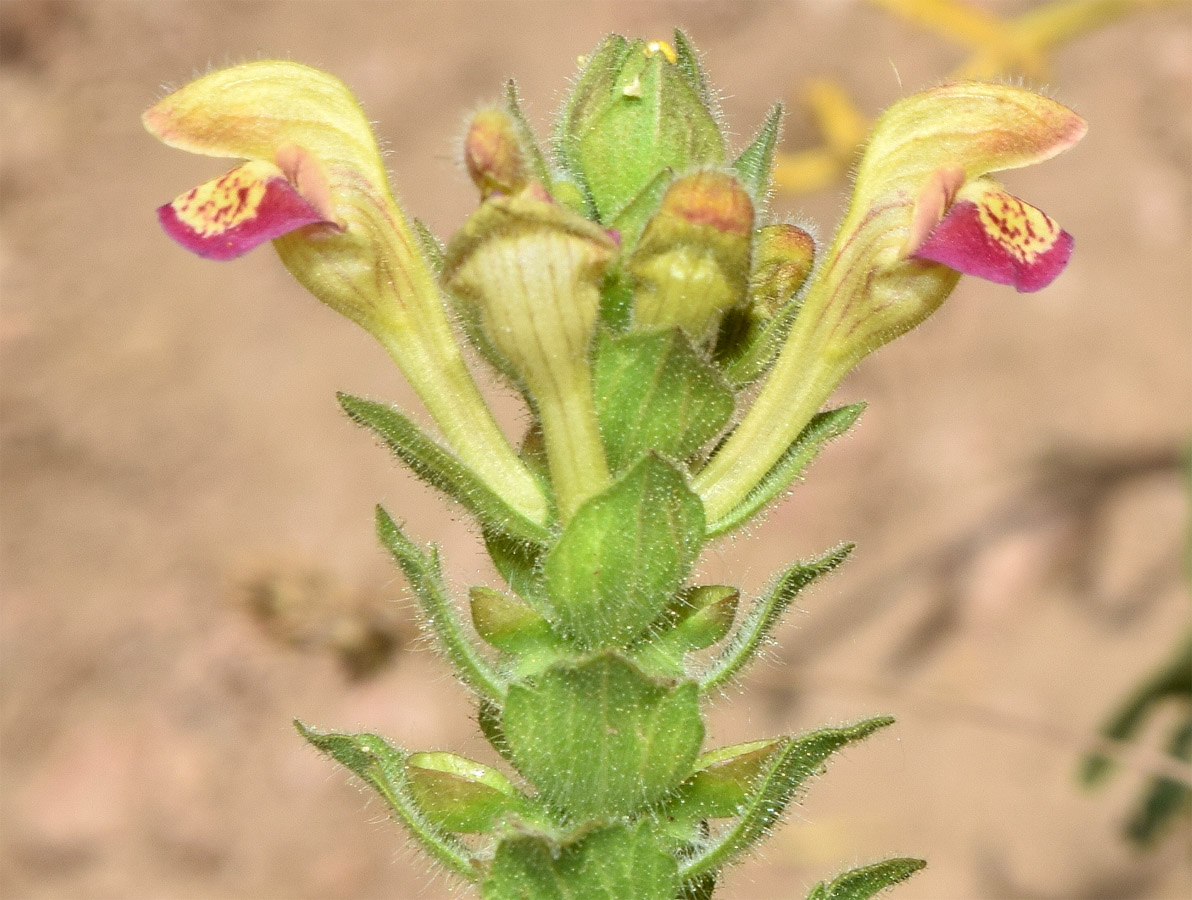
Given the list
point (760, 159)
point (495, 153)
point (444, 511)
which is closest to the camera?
point (495, 153)

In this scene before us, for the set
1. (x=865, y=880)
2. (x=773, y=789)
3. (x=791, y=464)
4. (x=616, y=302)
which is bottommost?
(x=865, y=880)

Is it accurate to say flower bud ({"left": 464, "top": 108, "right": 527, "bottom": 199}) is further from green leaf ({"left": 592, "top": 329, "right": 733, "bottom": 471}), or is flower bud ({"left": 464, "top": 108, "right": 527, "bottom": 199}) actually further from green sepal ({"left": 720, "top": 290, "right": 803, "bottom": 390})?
green sepal ({"left": 720, "top": 290, "right": 803, "bottom": 390})

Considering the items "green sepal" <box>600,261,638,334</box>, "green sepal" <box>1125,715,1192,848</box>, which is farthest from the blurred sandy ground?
"green sepal" <box>600,261,638,334</box>

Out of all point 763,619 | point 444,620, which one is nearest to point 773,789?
point 763,619

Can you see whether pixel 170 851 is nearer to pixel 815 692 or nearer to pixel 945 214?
pixel 815 692

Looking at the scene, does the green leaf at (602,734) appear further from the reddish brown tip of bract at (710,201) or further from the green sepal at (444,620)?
the reddish brown tip of bract at (710,201)

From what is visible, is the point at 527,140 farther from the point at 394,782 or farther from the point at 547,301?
the point at 394,782

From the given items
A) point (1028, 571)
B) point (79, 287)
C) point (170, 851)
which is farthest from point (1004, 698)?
point (79, 287)
